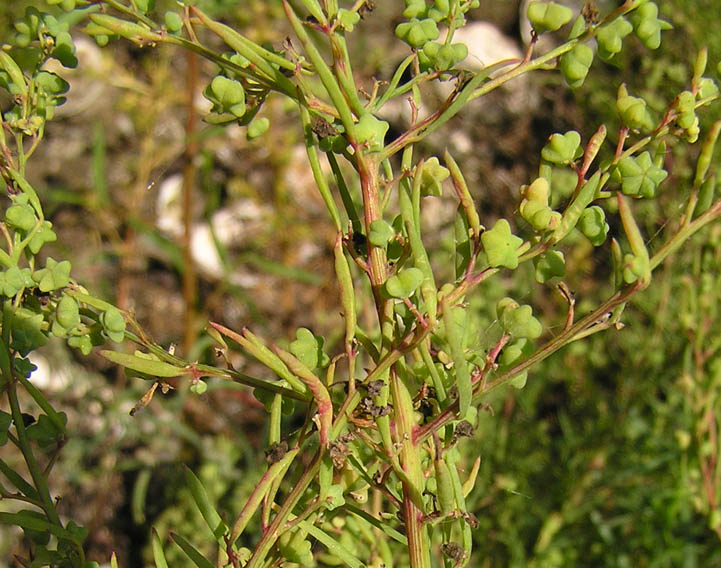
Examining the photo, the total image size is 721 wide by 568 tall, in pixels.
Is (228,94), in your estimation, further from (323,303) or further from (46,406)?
(323,303)

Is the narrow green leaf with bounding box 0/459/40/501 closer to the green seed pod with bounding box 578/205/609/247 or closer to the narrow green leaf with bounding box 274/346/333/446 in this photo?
the narrow green leaf with bounding box 274/346/333/446

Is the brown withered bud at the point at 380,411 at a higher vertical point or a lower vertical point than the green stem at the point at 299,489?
higher

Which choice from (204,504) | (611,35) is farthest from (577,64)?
(204,504)

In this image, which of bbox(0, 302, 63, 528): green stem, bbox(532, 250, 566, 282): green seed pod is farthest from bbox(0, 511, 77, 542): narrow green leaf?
bbox(532, 250, 566, 282): green seed pod

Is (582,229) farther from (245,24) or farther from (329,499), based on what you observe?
(245,24)

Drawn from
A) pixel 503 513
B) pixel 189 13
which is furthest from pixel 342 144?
pixel 503 513

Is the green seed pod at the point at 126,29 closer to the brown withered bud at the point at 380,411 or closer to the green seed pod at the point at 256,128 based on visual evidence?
the green seed pod at the point at 256,128

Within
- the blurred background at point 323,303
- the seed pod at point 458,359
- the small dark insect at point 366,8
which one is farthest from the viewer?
the blurred background at point 323,303

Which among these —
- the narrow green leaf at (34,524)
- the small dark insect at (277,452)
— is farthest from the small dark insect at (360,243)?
the narrow green leaf at (34,524)
